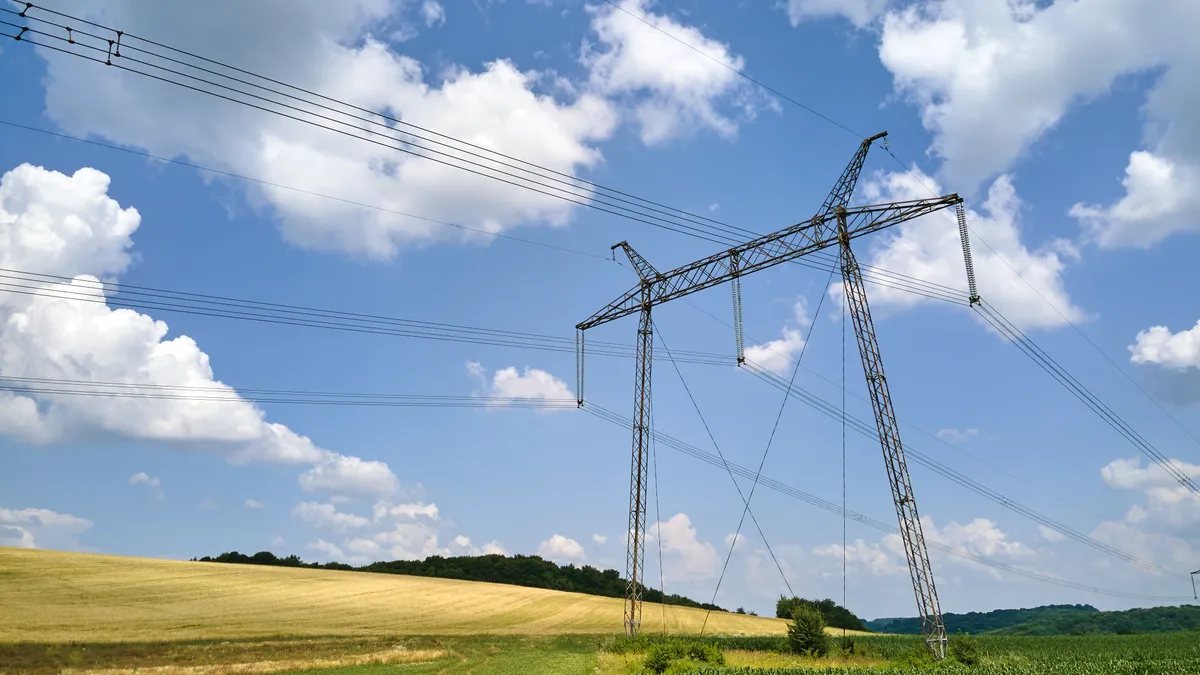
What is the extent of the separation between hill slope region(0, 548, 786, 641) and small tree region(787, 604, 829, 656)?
20.8 meters

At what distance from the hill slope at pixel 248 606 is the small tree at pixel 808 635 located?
20.8 metres

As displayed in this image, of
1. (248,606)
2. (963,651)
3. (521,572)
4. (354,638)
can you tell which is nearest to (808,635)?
(963,651)

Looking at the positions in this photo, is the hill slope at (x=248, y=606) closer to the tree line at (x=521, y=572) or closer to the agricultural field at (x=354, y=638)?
the agricultural field at (x=354, y=638)

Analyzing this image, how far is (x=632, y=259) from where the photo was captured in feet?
157

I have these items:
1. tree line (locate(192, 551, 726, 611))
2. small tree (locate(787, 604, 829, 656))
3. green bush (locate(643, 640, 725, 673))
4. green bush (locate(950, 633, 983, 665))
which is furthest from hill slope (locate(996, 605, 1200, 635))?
green bush (locate(643, 640, 725, 673))

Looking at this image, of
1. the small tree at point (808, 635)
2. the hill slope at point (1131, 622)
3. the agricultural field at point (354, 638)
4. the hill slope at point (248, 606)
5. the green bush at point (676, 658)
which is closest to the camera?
the green bush at point (676, 658)

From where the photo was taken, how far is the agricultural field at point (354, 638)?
112 ft

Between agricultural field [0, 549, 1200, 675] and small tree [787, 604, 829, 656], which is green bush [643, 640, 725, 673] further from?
small tree [787, 604, 829, 656]

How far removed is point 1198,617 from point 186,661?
158 m

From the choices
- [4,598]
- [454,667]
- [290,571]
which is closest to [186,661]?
[454,667]

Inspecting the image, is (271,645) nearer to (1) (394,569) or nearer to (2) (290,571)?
(2) (290,571)

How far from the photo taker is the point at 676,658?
3412 centimetres

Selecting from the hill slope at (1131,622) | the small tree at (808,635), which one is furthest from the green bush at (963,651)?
the hill slope at (1131,622)

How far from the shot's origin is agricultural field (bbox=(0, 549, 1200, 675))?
34.0m
